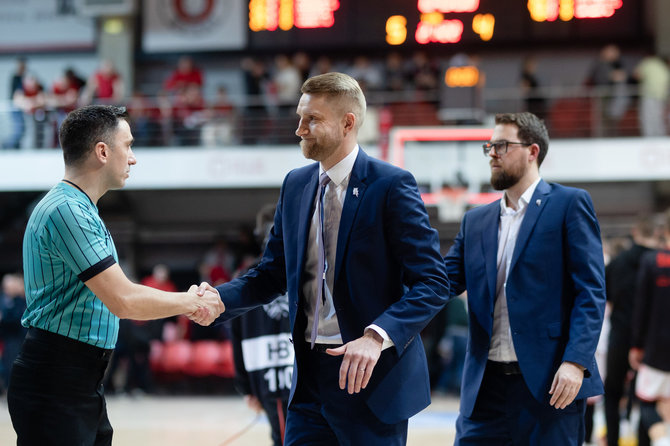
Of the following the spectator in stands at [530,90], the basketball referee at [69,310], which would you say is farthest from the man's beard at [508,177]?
the spectator in stands at [530,90]

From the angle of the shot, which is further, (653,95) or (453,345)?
(653,95)

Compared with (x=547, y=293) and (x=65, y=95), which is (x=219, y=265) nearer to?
(x=65, y=95)

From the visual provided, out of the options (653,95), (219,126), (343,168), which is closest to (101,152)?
(343,168)

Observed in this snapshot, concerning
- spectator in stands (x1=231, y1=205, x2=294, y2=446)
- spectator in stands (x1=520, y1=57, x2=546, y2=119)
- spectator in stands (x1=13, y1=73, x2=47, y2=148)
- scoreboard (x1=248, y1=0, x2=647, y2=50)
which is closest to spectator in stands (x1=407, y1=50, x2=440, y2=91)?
scoreboard (x1=248, y1=0, x2=647, y2=50)

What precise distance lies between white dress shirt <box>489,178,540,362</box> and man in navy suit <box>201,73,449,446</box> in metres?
0.71

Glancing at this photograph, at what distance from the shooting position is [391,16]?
17.5m

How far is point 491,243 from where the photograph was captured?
157 inches

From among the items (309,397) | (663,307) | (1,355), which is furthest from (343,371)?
(1,355)

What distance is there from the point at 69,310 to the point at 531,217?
215cm

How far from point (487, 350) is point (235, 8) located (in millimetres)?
15608

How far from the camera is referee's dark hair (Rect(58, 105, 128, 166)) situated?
10.9 ft

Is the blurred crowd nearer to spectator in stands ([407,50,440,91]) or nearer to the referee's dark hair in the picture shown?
spectator in stands ([407,50,440,91])

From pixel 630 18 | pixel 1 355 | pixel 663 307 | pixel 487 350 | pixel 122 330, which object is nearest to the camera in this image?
pixel 487 350

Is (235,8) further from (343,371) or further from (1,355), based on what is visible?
(343,371)
